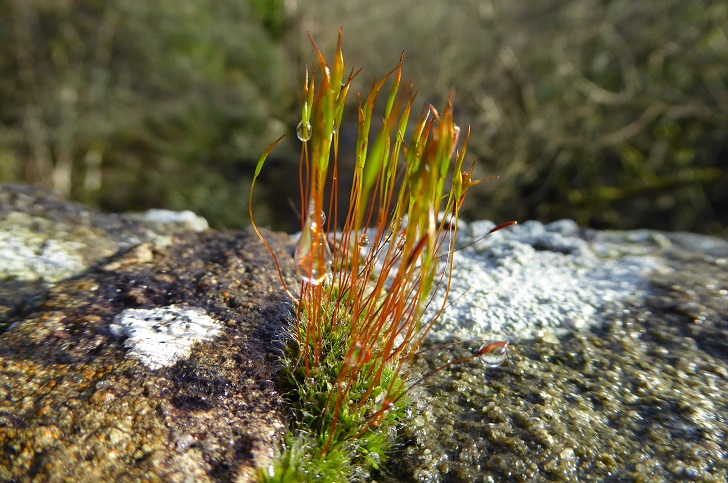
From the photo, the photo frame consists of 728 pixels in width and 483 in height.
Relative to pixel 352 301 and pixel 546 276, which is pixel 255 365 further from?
pixel 546 276

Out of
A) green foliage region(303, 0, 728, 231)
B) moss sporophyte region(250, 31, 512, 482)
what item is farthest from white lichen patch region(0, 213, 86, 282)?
green foliage region(303, 0, 728, 231)

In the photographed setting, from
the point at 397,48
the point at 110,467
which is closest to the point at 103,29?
the point at 397,48

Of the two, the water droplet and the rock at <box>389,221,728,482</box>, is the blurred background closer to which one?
the rock at <box>389,221,728,482</box>

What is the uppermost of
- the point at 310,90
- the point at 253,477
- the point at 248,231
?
the point at 310,90

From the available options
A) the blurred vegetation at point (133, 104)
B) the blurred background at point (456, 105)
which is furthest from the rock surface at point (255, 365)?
the blurred vegetation at point (133, 104)

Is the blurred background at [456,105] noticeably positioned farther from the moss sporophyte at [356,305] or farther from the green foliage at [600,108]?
the moss sporophyte at [356,305]

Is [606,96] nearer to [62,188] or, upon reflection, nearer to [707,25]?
[707,25]
